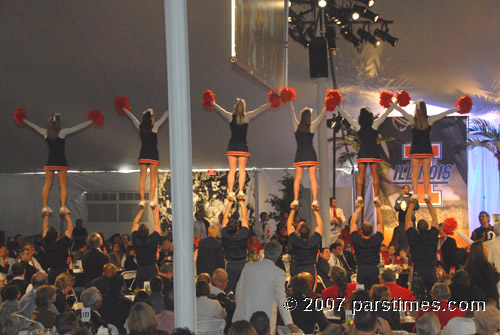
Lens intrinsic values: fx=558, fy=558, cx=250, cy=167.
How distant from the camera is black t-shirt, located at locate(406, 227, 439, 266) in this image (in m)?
6.86

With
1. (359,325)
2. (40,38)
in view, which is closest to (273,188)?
(40,38)

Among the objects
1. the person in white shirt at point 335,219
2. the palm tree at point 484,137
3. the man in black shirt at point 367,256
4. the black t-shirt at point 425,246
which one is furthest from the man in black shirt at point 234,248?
the palm tree at point 484,137

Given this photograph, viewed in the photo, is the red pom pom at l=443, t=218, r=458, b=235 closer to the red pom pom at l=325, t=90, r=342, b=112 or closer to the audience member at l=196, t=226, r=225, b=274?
the red pom pom at l=325, t=90, r=342, b=112

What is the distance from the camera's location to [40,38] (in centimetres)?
937

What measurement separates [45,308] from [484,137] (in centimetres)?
1103

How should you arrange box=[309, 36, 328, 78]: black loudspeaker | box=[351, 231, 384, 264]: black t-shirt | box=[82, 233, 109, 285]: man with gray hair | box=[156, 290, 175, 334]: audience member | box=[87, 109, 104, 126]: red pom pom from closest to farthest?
box=[156, 290, 175, 334]: audience member, box=[351, 231, 384, 264]: black t-shirt, box=[82, 233, 109, 285]: man with gray hair, box=[87, 109, 104, 126]: red pom pom, box=[309, 36, 328, 78]: black loudspeaker

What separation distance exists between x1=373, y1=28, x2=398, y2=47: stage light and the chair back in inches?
242

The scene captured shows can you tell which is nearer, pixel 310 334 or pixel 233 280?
pixel 310 334

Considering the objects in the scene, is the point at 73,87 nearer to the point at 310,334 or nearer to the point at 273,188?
the point at 273,188

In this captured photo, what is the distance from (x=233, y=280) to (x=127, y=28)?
4.55 metres

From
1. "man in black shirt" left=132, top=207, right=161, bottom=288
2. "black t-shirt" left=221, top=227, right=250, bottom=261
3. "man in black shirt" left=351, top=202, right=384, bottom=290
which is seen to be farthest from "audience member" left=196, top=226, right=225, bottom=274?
"man in black shirt" left=351, top=202, right=384, bottom=290

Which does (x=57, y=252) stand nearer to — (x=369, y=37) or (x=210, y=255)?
(x=210, y=255)

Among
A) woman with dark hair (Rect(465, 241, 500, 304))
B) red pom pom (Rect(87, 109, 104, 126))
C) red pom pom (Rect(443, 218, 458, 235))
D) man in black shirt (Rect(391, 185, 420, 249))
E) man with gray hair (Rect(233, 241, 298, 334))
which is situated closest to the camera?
man with gray hair (Rect(233, 241, 298, 334))

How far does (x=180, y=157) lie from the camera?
12.6ft
